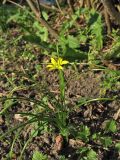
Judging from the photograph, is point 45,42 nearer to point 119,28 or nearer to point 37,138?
point 119,28

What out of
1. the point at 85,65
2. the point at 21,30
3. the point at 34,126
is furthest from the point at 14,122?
the point at 21,30

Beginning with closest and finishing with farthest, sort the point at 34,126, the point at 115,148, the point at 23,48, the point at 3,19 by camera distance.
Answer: the point at 115,148, the point at 34,126, the point at 23,48, the point at 3,19

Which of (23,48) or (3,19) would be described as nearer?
(23,48)

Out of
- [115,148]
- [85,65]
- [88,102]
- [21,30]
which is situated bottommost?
[115,148]

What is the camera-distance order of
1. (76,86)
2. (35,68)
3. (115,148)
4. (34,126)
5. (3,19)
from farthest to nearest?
1. (3,19)
2. (35,68)
3. (76,86)
4. (34,126)
5. (115,148)

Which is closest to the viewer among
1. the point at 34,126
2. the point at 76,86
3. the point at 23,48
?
the point at 34,126

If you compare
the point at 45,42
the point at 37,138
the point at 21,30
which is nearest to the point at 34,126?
the point at 37,138

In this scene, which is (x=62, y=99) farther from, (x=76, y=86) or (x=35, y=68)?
(x=35, y=68)

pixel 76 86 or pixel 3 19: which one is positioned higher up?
pixel 3 19

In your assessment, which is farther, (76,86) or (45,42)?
(45,42)
